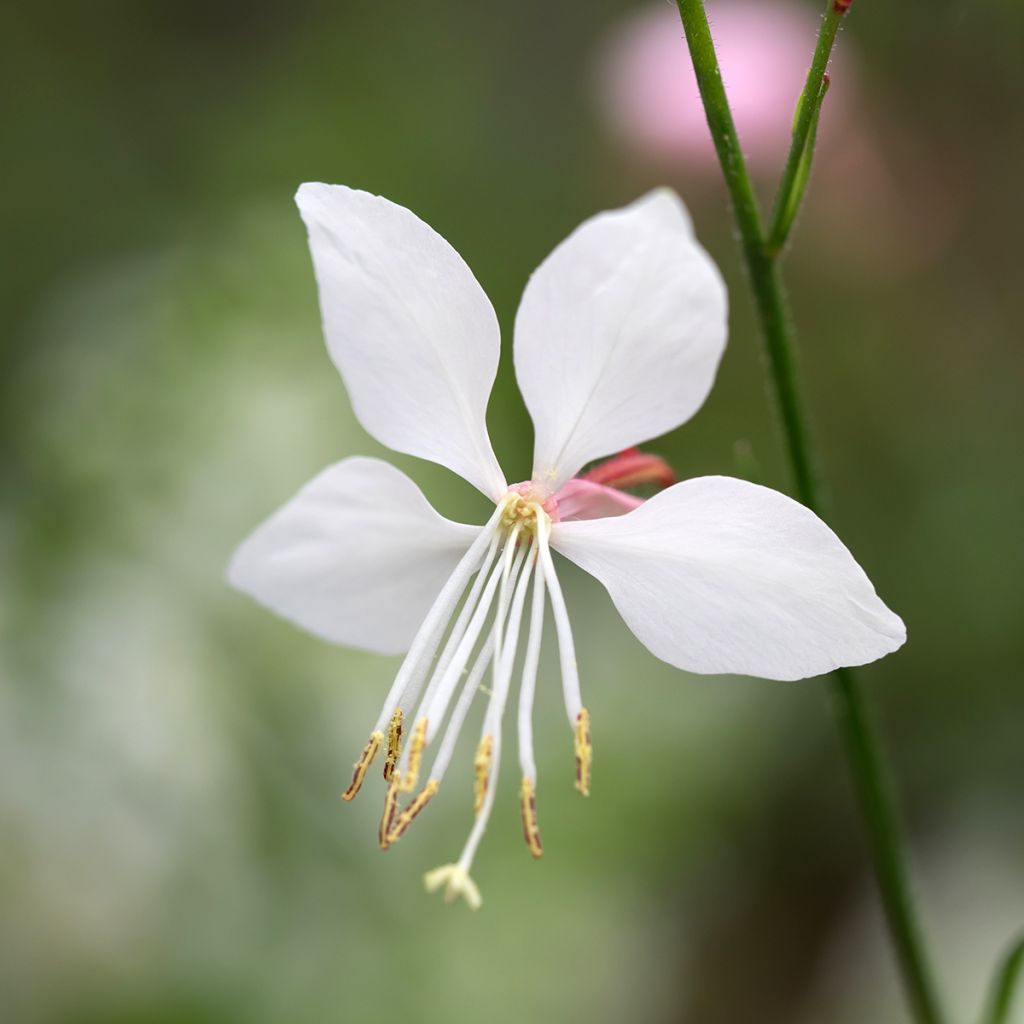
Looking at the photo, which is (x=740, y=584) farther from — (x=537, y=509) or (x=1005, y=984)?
(x=1005, y=984)

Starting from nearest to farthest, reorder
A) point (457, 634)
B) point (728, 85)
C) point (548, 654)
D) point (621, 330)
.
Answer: point (621, 330)
point (457, 634)
point (548, 654)
point (728, 85)

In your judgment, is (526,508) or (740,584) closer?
(740,584)

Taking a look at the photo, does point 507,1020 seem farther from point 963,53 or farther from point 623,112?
point 963,53

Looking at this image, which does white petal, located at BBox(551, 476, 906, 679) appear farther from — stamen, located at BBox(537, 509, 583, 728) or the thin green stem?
the thin green stem

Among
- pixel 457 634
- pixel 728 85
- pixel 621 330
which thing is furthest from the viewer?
pixel 728 85

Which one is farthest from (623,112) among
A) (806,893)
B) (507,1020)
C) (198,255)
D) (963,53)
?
(507,1020)

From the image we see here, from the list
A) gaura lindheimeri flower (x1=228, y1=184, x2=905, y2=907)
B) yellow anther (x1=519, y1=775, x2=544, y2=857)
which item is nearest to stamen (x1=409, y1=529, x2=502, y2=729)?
gaura lindheimeri flower (x1=228, y1=184, x2=905, y2=907)

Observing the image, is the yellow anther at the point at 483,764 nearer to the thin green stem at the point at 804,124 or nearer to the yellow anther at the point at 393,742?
the yellow anther at the point at 393,742

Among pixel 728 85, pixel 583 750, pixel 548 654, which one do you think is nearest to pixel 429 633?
pixel 583 750
